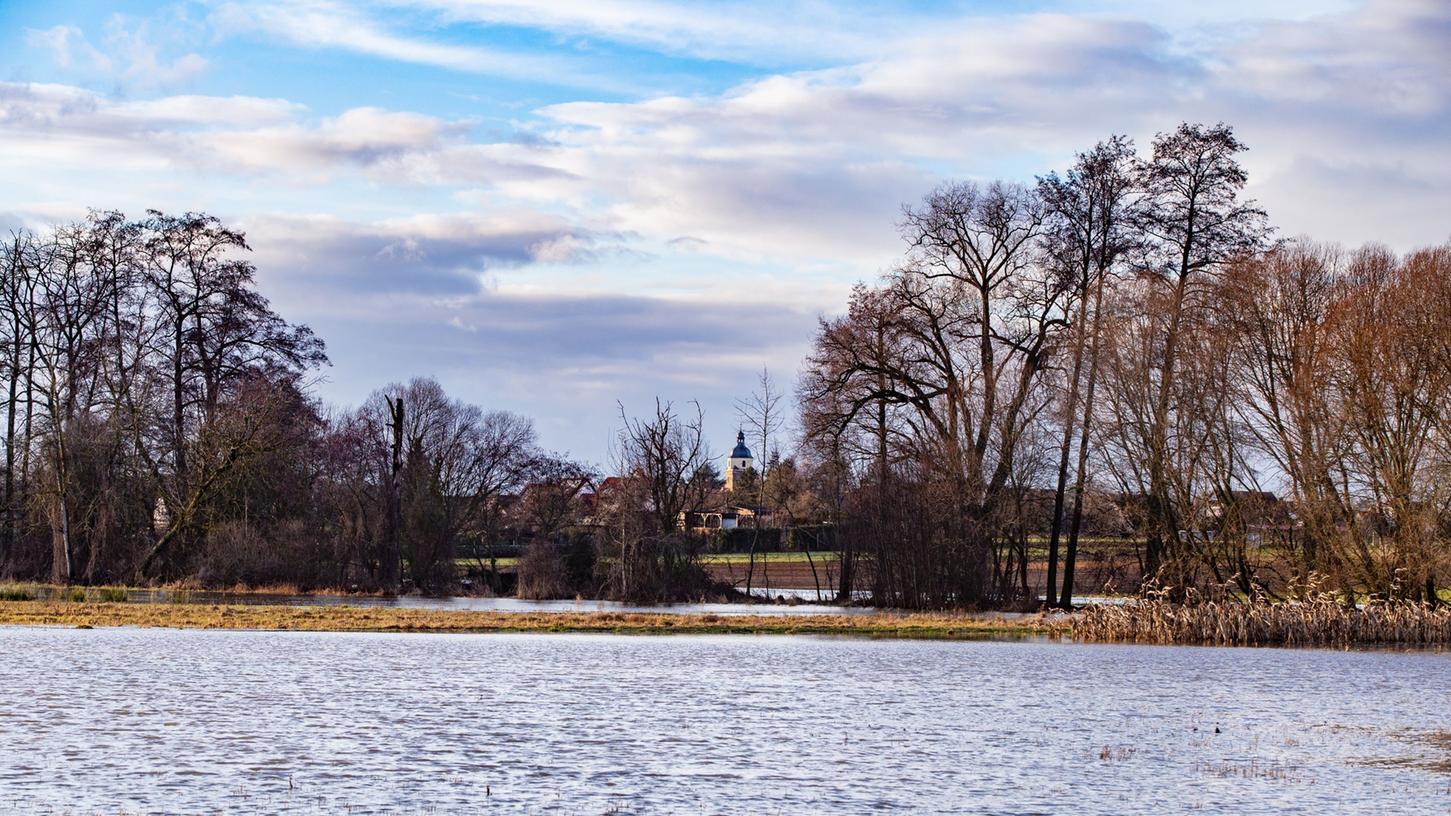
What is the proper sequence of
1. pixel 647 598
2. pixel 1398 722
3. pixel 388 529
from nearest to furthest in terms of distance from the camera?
pixel 1398 722 < pixel 647 598 < pixel 388 529

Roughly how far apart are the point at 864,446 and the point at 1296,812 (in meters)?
37.8

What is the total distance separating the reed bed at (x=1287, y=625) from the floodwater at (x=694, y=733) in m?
5.96

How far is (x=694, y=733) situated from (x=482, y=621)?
1998 cm

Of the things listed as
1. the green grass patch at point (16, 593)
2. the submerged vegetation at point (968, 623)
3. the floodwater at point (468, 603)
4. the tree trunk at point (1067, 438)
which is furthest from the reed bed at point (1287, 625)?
the green grass patch at point (16, 593)

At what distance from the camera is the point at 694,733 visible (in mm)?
16016

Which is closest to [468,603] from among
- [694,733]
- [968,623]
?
[968,623]

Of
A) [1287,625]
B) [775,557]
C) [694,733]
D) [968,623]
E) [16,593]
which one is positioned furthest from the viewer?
[775,557]

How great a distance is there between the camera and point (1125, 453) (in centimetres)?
4412

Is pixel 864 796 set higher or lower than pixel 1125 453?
lower

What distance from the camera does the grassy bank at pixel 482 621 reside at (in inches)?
1308

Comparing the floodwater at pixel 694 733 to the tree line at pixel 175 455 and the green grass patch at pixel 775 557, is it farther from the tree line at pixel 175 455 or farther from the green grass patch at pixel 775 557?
the green grass patch at pixel 775 557

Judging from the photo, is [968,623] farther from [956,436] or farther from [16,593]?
[16,593]

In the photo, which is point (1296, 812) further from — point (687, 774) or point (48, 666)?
point (48, 666)

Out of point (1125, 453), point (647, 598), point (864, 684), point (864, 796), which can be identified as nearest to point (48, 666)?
point (864, 684)
